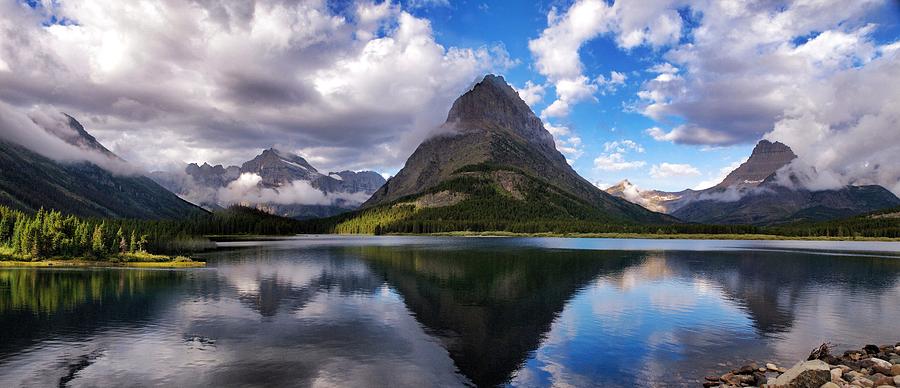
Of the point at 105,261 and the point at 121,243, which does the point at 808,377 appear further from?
the point at 121,243

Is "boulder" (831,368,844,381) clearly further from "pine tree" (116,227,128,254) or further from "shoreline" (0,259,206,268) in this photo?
"pine tree" (116,227,128,254)

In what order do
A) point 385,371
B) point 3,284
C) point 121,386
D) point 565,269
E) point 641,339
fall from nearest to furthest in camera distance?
point 121,386, point 385,371, point 641,339, point 3,284, point 565,269

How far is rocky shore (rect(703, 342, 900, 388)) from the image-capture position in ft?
106

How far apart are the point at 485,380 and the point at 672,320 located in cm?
3542

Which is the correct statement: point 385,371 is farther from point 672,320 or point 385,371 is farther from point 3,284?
point 3,284

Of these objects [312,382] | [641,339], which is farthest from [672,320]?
[312,382]

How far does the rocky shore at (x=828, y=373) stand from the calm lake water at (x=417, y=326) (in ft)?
10.6

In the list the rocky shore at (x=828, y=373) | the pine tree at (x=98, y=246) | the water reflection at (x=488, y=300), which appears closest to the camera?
the rocky shore at (x=828, y=373)

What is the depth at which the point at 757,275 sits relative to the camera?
4670 inches

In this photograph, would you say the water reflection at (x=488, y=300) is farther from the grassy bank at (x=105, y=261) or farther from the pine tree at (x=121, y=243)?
the pine tree at (x=121, y=243)

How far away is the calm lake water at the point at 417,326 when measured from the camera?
41375 mm

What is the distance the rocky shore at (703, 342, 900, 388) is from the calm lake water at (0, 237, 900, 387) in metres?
3.23

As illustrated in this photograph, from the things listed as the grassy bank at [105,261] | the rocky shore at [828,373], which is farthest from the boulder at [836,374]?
the grassy bank at [105,261]

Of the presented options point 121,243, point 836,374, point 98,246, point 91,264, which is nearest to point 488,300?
point 836,374
